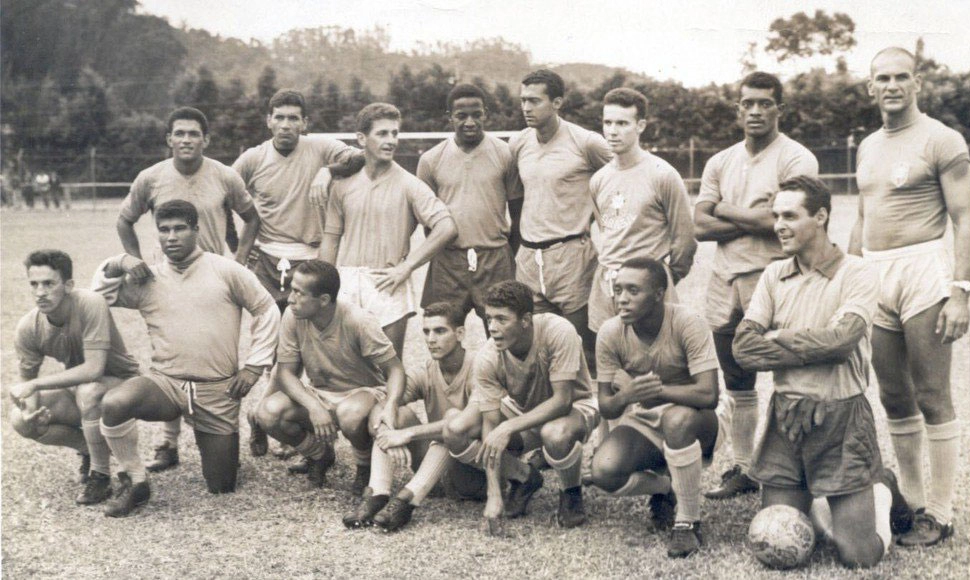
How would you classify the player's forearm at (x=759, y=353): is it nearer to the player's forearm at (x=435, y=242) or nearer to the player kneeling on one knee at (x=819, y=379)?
the player kneeling on one knee at (x=819, y=379)

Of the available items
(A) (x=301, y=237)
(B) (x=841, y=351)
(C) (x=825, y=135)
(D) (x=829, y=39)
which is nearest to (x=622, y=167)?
(B) (x=841, y=351)

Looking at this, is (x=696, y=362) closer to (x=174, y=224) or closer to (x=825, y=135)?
(x=174, y=224)

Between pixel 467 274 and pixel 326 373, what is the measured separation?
1130 mm

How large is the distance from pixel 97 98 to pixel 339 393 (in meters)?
36.4

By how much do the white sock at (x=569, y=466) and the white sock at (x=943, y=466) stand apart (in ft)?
5.34

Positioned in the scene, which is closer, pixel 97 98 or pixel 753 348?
pixel 753 348

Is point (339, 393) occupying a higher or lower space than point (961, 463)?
higher

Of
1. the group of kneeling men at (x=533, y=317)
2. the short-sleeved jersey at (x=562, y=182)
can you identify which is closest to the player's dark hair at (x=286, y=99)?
the group of kneeling men at (x=533, y=317)

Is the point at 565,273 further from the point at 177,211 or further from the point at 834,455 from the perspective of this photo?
the point at 177,211

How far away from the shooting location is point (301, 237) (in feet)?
21.1

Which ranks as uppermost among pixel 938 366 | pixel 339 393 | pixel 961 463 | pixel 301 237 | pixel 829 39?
pixel 829 39

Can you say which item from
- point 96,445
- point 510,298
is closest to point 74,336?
point 96,445

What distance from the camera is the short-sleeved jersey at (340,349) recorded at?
5.38m

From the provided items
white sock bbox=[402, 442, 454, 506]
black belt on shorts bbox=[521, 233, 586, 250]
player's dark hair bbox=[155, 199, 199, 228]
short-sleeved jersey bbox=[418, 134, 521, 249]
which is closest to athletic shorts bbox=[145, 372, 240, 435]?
player's dark hair bbox=[155, 199, 199, 228]
